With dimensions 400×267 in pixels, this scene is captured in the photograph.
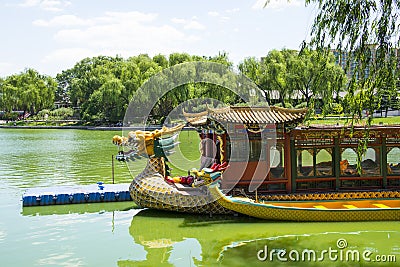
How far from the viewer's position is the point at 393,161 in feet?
37.2

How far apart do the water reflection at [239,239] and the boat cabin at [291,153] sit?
1.01 metres

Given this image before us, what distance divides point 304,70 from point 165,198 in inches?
1278

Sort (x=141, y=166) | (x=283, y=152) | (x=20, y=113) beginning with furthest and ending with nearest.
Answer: (x=20, y=113) → (x=141, y=166) → (x=283, y=152)

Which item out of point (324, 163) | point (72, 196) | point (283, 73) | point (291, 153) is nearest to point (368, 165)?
point (324, 163)

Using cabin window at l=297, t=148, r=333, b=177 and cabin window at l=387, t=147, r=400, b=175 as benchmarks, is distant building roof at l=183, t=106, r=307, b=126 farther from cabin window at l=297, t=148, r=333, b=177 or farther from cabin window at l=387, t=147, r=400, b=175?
cabin window at l=387, t=147, r=400, b=175

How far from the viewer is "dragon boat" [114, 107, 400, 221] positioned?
1034 cm

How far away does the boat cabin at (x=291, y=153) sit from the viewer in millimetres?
10656

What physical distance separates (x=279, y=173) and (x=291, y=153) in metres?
0.51

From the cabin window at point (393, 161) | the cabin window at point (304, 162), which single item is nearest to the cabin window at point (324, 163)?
the cabin window at point (304, 162)

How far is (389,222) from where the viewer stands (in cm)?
1016

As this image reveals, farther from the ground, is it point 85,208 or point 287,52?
point 287,52

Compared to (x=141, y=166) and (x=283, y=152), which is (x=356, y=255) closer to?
(x=283, y=152)

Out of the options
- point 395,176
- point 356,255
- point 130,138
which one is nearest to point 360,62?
point 356,255

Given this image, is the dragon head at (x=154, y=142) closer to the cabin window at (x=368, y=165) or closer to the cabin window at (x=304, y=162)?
the cabin window at (x=304, y=162)
